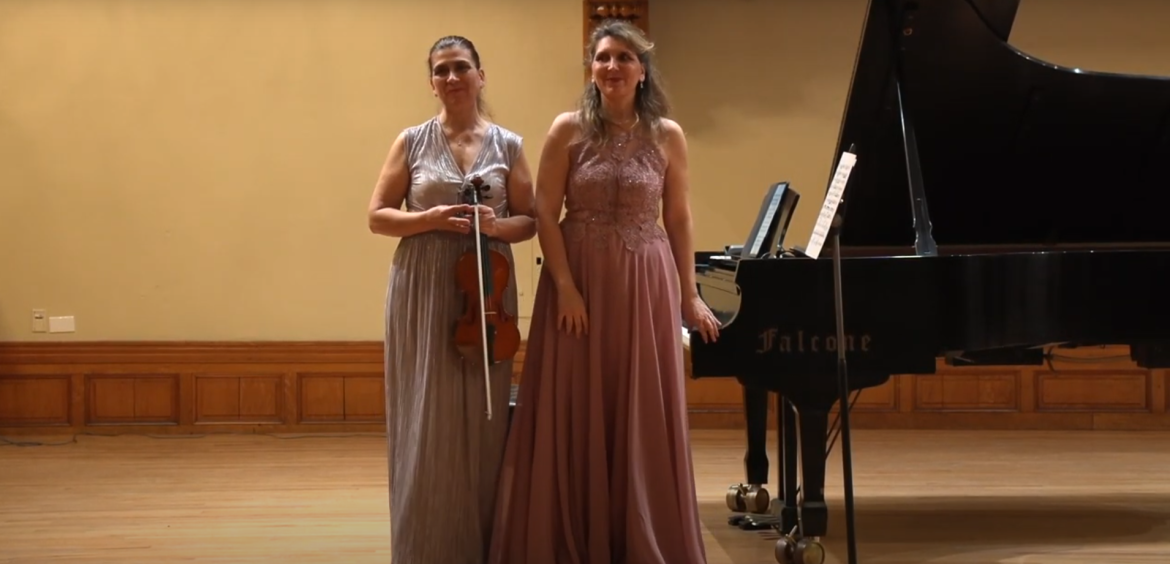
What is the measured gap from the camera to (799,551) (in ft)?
10.9

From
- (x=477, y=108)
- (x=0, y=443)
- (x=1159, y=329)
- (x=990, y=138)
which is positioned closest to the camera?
(x=477, y=108)

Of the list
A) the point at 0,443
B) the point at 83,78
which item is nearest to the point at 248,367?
the point at 0,443

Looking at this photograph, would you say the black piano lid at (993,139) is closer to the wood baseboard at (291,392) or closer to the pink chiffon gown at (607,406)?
the pink chiffon gown at (607,406)

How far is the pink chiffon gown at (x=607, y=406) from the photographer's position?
2973 millimetres

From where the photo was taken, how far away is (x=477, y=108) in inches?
123

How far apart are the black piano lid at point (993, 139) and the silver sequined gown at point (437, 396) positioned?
138 cm

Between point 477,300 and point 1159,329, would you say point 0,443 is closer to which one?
point 477,300

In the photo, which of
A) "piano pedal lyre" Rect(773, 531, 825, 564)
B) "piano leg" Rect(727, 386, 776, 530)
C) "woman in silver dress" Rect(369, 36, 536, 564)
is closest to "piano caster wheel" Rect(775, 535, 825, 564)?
"piano pedal lyre" Rect(773, 531, 825, 564)

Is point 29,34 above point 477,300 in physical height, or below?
above

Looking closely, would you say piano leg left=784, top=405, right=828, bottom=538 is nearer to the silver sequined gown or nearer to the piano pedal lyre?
the piano pedal lyre

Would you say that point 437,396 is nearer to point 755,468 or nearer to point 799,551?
point 799,551

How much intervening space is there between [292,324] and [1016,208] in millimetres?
4065

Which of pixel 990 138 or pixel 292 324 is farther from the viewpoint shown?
pixel 292 324

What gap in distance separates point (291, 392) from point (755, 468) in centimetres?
325
